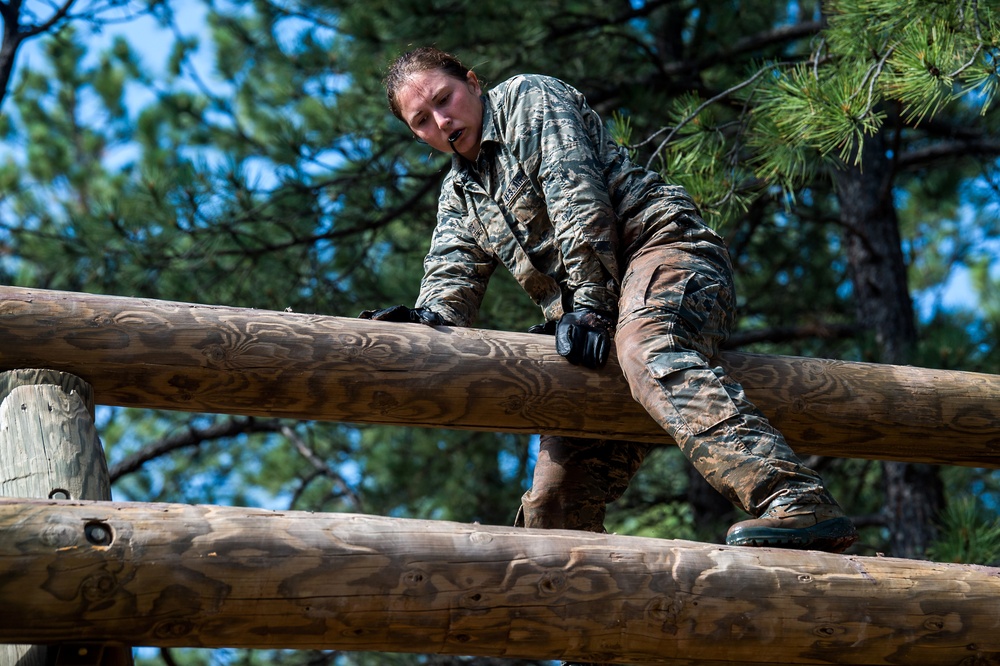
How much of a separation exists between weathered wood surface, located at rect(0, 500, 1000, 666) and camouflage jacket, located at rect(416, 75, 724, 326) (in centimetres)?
99

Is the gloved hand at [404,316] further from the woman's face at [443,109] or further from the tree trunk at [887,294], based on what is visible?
the tree trunk at [887,294]

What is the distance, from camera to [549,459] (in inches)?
136

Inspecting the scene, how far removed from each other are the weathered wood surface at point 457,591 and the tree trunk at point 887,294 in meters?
3.60

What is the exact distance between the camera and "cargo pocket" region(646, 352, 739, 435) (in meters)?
2.76

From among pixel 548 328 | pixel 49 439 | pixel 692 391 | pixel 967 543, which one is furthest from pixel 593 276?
pixel 967 543

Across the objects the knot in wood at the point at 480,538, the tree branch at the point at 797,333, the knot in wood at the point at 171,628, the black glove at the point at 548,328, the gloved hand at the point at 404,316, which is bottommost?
the knot in wood at the point at 171,628

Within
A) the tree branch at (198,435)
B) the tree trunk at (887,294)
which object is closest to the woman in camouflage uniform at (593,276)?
the tree trunk at (887,294)

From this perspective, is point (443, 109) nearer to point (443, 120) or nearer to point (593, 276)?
point (443, 120)

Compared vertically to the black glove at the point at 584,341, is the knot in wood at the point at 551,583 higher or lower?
lower

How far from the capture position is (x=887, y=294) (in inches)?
258

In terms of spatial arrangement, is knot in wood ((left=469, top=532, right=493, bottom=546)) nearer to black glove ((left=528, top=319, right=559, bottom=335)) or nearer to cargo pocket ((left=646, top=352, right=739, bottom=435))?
cargo pocket ((left=646, top=352, right=739, bottom=435))

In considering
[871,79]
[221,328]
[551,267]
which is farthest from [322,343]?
[871,79]

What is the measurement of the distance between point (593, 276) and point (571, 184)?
26 centimetres

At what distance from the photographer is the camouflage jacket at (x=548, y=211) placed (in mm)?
3143
